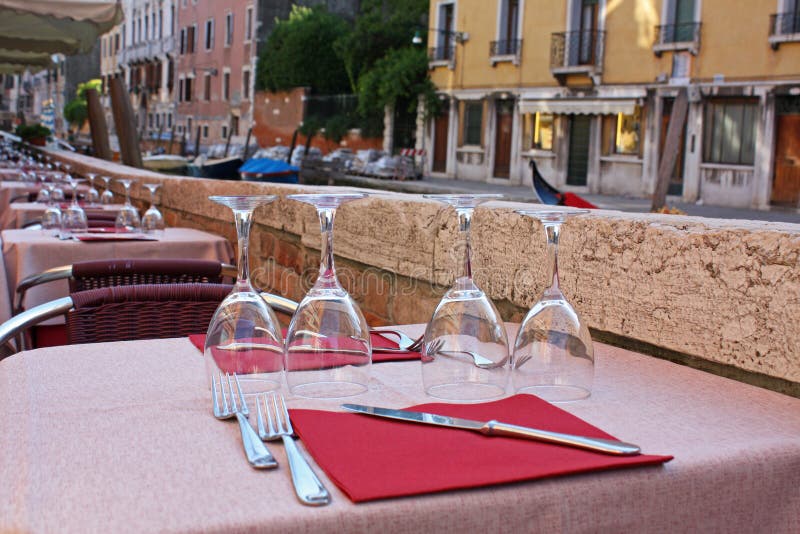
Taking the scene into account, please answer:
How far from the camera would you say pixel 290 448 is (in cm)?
101

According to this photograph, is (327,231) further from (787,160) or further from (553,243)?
(787,160)

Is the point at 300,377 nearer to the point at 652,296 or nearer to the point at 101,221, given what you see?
the point at 652,296

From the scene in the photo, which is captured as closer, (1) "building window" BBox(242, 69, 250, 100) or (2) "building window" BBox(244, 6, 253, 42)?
(2) "building window" BBox(244, 6, 253, 42)

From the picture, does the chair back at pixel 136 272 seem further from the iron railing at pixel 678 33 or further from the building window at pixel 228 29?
the building window at pixel 228 29

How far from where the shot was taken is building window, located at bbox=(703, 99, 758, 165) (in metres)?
19.8

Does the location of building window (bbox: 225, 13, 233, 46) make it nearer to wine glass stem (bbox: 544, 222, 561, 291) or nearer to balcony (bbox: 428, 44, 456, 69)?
balcony (bbox: 428, 44, 456, 69)

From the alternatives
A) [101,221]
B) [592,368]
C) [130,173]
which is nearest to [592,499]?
[592,368]

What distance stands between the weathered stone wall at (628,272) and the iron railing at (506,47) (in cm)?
2326

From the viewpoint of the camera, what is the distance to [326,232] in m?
1.25

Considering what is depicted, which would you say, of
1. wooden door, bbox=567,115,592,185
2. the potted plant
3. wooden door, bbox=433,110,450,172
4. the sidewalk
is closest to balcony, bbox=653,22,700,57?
wooden door, bbox=567,115,592,185

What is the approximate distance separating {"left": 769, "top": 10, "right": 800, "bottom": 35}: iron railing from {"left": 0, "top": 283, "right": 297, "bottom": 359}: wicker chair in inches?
748

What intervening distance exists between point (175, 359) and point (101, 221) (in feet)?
11.2

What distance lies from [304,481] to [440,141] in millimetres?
27562

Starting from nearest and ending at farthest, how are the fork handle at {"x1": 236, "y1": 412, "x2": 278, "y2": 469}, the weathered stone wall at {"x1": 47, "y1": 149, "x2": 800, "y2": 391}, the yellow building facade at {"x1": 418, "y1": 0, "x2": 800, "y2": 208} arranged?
the fork handle at {"x1": 236, "y1": 412, "x2": 278, "y2": 469} < the weathered stone wall at {"x1": 47, "y1": 149, "x2": 800, "y2": 391} < the yellow building facade at {"x1": 418, "y1": 0, "x2": 800, "y2": 208}
